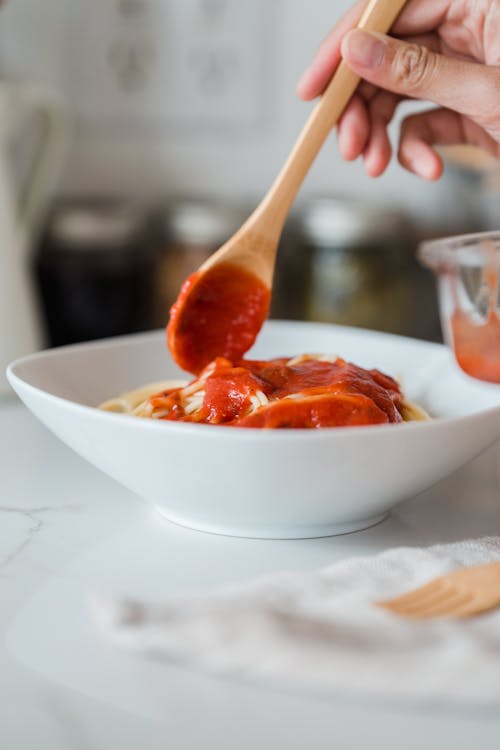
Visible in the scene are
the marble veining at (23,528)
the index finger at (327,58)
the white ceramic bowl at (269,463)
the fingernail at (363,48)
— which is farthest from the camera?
the index finger at (327,58)

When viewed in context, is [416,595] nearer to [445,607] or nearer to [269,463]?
[445,607]

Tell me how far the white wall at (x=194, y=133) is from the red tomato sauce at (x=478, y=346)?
120cm

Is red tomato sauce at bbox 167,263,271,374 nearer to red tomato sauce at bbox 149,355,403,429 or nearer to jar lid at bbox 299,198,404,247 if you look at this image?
red tomato sauce at bbox 149,355,403,429

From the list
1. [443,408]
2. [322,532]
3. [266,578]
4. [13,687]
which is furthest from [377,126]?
[13,687]

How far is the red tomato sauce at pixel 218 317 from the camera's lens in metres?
1.06

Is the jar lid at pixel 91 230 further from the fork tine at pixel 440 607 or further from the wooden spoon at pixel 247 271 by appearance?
the fork tine at pixel 440 607

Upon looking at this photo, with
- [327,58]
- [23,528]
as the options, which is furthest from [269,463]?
[327,58]

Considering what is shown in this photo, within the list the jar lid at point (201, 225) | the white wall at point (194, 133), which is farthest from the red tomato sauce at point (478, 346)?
the white wall at point (194, 133)

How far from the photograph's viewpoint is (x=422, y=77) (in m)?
1.05

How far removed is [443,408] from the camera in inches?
42.8

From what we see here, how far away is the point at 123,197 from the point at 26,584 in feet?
5.59

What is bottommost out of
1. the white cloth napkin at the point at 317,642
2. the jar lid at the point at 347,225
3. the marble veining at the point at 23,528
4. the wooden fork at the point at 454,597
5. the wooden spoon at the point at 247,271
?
the jar lid at the point at 347,225

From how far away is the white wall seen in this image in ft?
7.24

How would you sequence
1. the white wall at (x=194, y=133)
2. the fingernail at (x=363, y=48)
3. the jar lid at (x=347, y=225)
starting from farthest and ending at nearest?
the white wall at (x=194, y=133)
the jar lid at (x=347, y=225)
the fingernail at (x=363, y=48)
